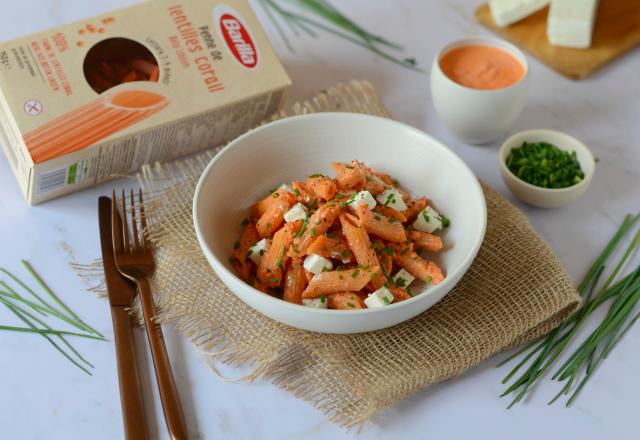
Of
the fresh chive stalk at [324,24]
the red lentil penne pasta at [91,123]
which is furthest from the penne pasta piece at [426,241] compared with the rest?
the fresh chive stalk at [324,24]

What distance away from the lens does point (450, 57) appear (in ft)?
5.81

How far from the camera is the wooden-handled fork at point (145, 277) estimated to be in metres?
1.26

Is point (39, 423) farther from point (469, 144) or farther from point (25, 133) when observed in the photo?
point (469, 144)

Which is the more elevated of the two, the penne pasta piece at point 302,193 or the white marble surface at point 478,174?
the penne pasta piece at point 302,193

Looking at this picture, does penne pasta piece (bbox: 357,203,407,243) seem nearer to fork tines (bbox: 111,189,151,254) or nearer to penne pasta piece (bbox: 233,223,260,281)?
penne pasta piece (bbox: 233,223,260,281)

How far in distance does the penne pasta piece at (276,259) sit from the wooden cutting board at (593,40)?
3.29 ft

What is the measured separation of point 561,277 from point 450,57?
605 millimetres

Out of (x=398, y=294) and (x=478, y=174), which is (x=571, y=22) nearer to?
(x=478, y=174)

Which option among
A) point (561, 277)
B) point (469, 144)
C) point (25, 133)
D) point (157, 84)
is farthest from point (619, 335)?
point (25, 133)

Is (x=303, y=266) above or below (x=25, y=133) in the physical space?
below

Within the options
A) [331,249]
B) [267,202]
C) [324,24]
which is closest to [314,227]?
[331,249]

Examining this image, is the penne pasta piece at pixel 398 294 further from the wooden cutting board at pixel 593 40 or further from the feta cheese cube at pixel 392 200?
the wooden cutting board at pixel 593 40

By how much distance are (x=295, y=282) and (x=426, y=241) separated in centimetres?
26

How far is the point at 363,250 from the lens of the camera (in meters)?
1.32
